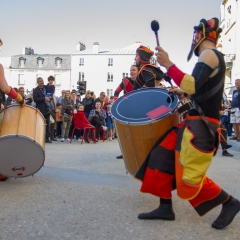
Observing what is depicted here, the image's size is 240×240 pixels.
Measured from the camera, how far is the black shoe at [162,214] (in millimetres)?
3604

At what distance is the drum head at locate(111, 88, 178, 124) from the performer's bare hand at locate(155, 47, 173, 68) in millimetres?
537

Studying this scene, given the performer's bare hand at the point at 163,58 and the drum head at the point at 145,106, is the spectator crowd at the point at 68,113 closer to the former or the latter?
the drum head at the point at 145,106

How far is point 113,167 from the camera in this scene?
664cm

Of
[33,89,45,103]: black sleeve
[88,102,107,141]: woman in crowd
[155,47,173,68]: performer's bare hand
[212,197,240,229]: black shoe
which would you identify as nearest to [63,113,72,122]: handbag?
[88,102,107,141]: woman in crowd

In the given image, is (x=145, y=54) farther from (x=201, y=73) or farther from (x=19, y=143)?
(x=201, y=73)

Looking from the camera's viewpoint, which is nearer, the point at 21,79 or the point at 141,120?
the point at 141,120

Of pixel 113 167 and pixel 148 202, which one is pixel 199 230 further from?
pixel 113 167

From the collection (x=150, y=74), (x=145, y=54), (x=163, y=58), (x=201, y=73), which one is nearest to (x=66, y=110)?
(x=145, y=54)

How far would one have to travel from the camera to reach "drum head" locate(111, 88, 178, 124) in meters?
3.72

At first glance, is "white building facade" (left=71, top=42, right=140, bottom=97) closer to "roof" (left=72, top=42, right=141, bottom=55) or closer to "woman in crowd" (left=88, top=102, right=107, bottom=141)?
"roof" (left=72, top=42, right=141, bottom=55)

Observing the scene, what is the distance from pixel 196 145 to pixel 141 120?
67 cm

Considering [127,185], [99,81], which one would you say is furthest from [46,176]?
[99,81]

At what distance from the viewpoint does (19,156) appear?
180 inches

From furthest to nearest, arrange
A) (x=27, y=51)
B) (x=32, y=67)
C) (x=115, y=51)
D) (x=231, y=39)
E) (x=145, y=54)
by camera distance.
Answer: (x=27, y=51) → (x=32, y=67) → (x=115, y=51) → (x=231, y=39) → (x=145, y=54)
